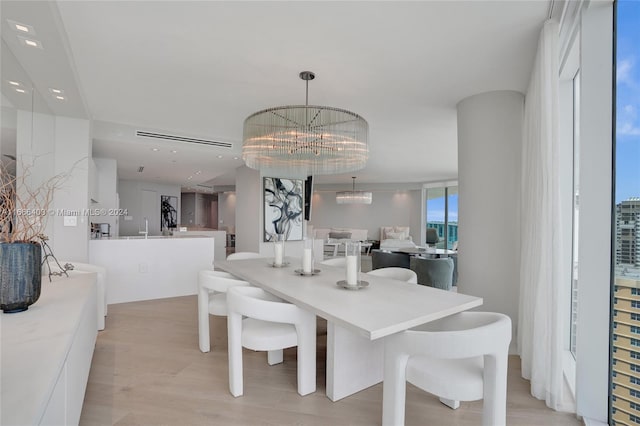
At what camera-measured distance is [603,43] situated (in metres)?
1.87

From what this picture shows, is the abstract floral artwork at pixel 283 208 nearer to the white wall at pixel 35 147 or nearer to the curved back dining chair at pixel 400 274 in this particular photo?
the white wall at pixel 35 147

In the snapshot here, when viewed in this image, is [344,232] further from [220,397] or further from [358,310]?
[358,310]

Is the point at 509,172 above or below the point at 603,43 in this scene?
below

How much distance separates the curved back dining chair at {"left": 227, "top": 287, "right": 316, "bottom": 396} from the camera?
6.61ft

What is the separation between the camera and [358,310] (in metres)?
1.78

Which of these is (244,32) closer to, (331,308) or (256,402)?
(331,308)

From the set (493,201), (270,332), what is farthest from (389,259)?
(270,332)

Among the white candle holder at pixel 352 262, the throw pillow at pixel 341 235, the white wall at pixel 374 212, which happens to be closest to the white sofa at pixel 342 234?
the throw pillow at pixel 341 235

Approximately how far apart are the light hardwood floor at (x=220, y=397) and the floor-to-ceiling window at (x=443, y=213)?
830 centimetres

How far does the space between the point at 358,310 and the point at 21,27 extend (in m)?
2.67

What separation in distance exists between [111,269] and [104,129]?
76.4 inches

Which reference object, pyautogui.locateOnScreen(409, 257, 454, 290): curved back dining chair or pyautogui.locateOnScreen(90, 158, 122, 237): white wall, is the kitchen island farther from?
pyautogui.locateOnScreen(409, 257, 454, 290): curved back dining chair

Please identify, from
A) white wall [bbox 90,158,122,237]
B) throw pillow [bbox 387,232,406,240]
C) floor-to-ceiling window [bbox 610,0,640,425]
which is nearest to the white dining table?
floor-to-ceiling window [bbox 610,0,640,425]

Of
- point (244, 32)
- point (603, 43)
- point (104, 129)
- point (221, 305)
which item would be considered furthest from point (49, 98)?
point (603, 43)
